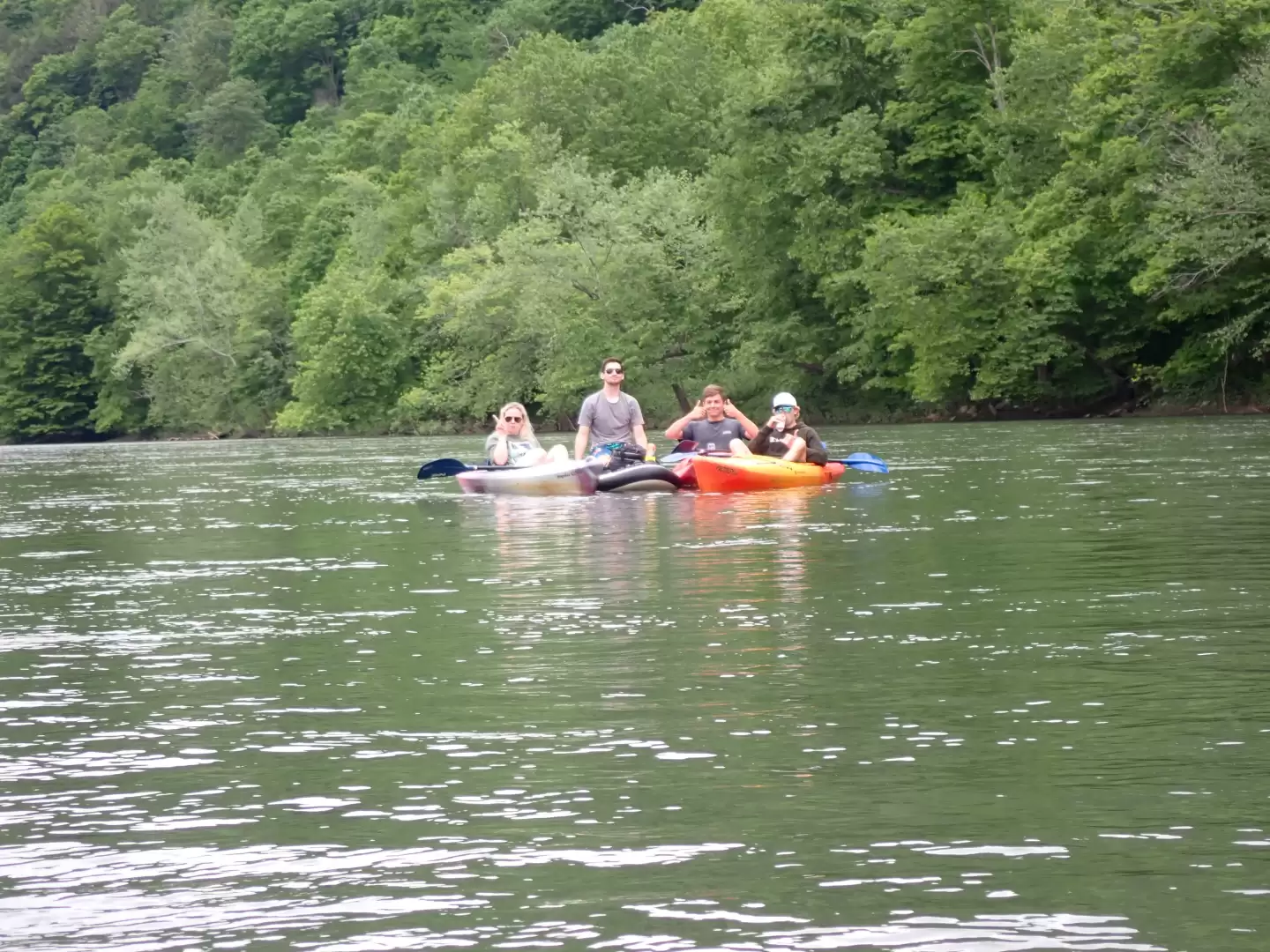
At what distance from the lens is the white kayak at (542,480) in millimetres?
24250

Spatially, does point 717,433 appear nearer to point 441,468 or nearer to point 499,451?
point 499,451

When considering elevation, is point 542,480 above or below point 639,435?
below

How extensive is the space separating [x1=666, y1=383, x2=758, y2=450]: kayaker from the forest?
911 inches

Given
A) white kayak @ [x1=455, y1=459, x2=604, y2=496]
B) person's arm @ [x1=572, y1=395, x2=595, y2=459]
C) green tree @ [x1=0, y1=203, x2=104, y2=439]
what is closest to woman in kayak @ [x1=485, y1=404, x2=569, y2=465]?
white kayak @ [x1=455, y1=459, x2=604, y2=496]

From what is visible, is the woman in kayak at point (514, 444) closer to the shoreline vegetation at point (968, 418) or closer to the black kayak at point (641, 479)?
the black kayak at point (641, 479)

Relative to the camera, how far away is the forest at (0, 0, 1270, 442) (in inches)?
2005

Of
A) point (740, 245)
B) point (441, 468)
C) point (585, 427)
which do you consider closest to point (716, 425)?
point (585, 427)

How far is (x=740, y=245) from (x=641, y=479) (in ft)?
130

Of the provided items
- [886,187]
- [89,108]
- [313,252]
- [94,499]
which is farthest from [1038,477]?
[89,108]

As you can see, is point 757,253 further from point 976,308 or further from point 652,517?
point 652,517

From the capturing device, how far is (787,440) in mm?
25016

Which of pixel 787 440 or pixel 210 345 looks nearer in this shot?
pixel 787 440

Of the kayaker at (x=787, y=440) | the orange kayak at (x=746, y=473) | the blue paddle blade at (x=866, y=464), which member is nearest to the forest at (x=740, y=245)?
the blue paddle blade at (x=866, y=464)

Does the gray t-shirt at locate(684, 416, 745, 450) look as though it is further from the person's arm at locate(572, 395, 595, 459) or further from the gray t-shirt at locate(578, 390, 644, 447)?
the person's arm at locate(572, 395, 595, 459)
